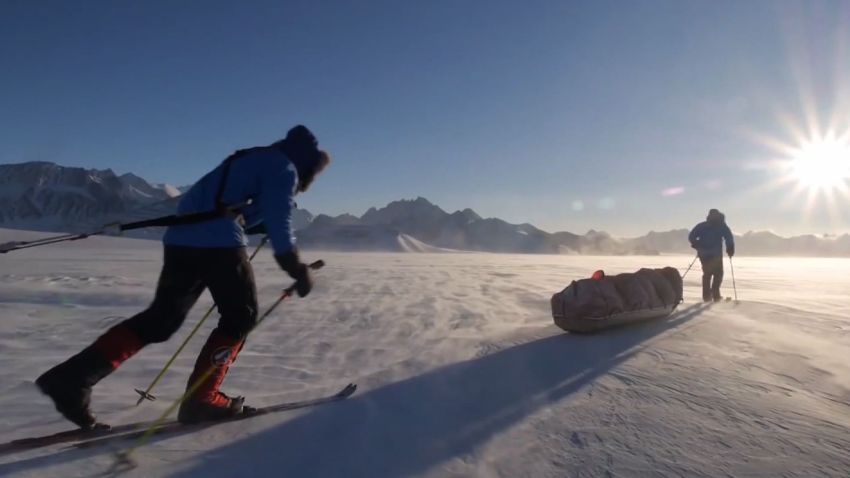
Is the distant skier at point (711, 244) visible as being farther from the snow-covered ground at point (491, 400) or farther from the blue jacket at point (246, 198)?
the blue jacket at point (246, 198)

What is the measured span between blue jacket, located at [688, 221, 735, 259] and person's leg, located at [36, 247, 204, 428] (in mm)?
9149

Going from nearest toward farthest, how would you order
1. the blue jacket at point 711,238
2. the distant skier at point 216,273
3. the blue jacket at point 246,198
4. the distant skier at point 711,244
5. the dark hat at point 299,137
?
the distant skier at point 216,273
the blue jacket at point 246,198
the dark hat at point 299,137
the distant skier at point 711,244
the blue jacket at point 711,238

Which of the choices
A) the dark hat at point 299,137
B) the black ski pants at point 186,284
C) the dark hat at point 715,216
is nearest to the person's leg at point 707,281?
the dark hat at point 715,216

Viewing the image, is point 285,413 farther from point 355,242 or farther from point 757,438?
point 355,242

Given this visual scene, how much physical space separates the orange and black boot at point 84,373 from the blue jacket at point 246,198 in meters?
0.55

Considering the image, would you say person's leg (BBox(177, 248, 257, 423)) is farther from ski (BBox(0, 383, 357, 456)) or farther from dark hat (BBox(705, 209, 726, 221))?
dark hat (BBox(705, 209, 726, 221))

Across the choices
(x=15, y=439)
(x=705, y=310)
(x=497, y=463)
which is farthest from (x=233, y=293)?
(x=705, y=310)

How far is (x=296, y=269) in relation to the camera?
96.7 inches

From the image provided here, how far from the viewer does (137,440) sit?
229cm

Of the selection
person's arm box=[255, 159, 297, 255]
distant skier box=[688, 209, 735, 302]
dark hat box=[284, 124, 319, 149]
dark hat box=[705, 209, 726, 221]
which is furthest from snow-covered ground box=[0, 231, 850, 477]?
dark hat box=[705, 209, 726, 221]

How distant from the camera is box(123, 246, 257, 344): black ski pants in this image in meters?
2.41

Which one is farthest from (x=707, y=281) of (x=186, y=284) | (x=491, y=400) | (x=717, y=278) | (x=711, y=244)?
(x=186, y=284)

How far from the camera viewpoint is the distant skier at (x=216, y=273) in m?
2.32

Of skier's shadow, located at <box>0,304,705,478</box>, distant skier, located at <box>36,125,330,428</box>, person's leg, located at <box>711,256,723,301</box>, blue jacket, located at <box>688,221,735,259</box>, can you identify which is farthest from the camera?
blue jacket, located at <box>688,221,735,259</box>
